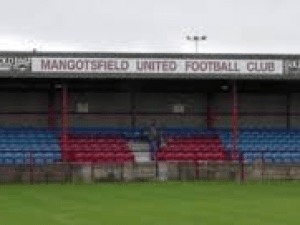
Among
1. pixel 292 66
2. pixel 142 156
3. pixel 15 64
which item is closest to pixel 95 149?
pixel 142 156

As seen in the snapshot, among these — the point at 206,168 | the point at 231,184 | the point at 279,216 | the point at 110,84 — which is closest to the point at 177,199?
the point at 279,216

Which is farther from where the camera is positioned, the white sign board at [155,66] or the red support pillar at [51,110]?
the red support pillar at [51,110]

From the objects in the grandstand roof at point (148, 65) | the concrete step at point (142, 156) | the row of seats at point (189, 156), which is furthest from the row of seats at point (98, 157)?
the grandstand roof at point (148, 65)

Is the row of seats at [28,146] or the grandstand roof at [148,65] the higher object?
the grandstand roof at [148,65]

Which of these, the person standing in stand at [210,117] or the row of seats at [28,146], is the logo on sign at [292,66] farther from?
the row of seats at [28,146]

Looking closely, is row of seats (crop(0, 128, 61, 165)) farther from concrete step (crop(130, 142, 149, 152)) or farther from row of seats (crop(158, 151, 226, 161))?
row of seats (crop(158, 151, 226, 161))

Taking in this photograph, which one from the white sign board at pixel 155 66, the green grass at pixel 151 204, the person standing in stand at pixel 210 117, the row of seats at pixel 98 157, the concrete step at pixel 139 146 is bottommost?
the green grass at pixel 151 204

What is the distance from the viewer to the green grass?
1975cm

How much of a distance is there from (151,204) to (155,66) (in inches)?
635

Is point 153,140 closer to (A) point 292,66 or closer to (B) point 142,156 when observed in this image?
(B) point 142,156

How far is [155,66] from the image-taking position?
39500 mm

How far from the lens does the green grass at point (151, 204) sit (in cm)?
1975

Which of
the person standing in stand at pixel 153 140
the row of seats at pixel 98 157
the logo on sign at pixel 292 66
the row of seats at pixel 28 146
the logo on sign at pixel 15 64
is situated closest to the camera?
the logo on sign at pixel 15 64

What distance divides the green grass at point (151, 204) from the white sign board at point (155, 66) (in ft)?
24.2
